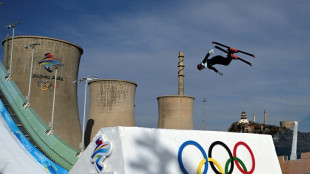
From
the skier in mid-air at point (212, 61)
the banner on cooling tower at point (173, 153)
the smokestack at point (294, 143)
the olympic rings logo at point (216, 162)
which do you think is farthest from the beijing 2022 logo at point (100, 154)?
the skier in mid-air at point (212, 61)

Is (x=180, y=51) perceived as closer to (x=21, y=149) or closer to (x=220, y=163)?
(x=21, y=149)

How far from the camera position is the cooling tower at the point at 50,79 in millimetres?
38844

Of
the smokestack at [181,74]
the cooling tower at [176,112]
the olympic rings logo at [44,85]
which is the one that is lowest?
the cooling tower at [176,112]

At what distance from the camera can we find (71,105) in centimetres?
4056

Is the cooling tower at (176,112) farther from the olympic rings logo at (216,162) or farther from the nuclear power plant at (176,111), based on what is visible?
the olympic rings logo at (216,162)

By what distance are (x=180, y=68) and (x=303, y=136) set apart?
5121 cm

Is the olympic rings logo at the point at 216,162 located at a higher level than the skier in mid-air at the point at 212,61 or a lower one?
lower

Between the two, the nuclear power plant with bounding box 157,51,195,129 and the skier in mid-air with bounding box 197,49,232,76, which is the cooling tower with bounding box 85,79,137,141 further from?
the skier in mid-air with bounding box 197,49,232,76

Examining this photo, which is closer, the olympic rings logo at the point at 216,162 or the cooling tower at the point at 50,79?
the olympic rings logo at the point at 216,162

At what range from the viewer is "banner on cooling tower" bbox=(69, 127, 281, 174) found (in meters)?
6.64

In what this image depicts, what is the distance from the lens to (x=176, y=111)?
5559 centimetres

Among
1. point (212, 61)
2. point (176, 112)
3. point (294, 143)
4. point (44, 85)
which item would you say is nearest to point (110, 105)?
point (44, 85)

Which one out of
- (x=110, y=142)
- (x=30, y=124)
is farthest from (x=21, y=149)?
(x=110, y=142)

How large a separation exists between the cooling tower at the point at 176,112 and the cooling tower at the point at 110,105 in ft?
28.2
